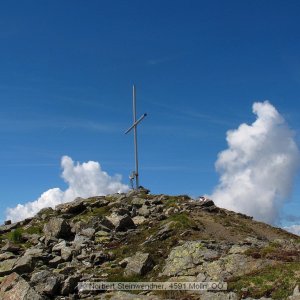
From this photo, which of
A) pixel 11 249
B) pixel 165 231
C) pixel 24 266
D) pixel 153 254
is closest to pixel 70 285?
pixel 24 266

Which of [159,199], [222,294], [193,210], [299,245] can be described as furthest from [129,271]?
[159,199]

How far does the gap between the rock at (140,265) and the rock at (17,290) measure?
7.32m

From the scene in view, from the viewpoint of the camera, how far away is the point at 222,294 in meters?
25.1

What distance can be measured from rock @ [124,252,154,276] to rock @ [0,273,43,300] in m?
7.32

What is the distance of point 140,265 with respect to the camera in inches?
1296

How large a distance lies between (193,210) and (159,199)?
728cm

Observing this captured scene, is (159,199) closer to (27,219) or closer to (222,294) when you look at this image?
(27,219)

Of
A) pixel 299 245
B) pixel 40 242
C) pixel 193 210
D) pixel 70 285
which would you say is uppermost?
pixel 193 210

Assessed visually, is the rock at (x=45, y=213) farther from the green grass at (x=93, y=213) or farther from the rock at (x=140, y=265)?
the rock at (x=140, y=265)

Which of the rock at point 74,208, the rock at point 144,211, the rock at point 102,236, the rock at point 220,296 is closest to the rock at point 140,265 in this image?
the rock at point 220,296

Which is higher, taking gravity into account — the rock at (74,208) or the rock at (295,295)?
the rock at (74,208)

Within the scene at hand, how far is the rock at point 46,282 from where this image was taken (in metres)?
29.6

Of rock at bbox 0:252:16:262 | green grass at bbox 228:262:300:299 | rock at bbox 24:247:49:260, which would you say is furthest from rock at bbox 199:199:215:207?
green grass at bbox 228:262:300:299

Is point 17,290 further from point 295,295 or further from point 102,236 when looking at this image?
point 102,236
